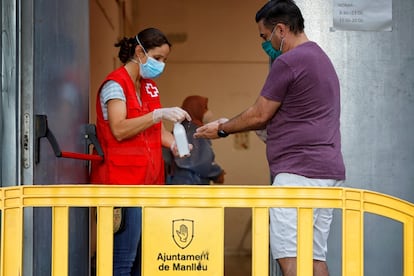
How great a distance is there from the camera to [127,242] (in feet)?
11.1

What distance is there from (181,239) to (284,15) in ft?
3.89

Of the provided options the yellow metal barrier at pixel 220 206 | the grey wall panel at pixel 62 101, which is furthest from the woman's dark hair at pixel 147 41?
the yellow metal barrier at pixel 220 206

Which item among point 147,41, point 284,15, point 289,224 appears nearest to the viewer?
point 289,224

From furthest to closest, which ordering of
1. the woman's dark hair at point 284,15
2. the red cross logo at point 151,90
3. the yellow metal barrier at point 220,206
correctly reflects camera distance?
the red cross logo at point 151,90 < the woman's dark hair at point 284,15 < the yellow metal barrier at point 220,206

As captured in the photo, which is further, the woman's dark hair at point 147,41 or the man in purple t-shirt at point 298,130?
the woman's dark hair at point 147,41

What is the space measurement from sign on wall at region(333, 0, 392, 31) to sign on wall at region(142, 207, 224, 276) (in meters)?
1.51

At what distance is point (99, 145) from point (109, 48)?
10.8 ft

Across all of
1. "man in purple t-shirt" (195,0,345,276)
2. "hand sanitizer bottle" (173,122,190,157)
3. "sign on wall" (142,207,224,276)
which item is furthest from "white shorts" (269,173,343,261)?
"sign on wall" (142,207,224,276)

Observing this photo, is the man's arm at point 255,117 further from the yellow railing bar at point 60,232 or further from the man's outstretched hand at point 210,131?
the yellow railing bar at point 60,232

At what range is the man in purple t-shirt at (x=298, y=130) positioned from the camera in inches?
114

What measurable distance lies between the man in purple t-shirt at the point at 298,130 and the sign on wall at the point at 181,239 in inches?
25.5

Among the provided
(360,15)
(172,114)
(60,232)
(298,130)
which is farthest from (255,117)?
(60,232)

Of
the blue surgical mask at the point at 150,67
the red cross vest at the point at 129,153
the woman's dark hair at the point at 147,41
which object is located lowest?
the red cross vest at the point at 129,153

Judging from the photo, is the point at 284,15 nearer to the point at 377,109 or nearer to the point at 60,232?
the point at 377,109
